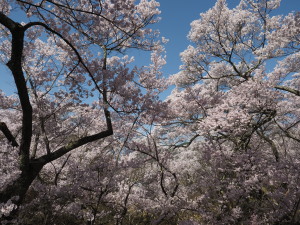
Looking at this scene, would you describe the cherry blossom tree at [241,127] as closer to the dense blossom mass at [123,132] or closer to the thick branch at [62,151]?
the dense blossom mass at [123,132]

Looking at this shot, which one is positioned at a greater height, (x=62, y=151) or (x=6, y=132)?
(x=6, y=132)

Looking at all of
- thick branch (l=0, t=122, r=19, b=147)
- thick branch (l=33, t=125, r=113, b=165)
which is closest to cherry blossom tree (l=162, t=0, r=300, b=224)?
thick branch (l=33, t=125, r=113, b=165)

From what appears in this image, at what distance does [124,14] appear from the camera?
6.59 metres

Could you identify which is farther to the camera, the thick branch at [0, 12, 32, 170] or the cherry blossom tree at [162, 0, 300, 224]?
the cherry blossom tree at [162, 0, 300, 224]

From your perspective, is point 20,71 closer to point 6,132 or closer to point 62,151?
point 62,151

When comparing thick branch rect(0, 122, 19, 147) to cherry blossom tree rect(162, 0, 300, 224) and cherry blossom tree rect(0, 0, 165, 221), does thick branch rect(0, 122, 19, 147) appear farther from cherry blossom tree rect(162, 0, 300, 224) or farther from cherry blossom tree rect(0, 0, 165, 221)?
cherry blossom tree rect(162, 0, 300, 224)

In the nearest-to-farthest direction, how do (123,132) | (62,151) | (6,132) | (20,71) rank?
(20,71) < (62,151) < (6,132) < (123,132)

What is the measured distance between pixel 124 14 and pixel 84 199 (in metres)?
5.80

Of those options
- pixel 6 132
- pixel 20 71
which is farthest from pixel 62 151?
pixel 20 71

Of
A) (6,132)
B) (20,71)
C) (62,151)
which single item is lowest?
(62,151)

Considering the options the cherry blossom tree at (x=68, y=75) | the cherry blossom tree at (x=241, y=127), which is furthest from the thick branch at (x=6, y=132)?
the cherry blossom tree at (x=241, y=127)

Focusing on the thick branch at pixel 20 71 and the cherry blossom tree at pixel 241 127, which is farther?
the cherry blossom tree at pixel 241 127

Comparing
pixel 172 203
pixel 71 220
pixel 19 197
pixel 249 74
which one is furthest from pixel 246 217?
pixel 249 74

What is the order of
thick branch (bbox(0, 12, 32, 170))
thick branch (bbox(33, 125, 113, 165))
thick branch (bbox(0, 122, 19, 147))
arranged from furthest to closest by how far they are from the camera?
thick branch (bbox(0, 122, 19, 147)) < thick branch (bbox(33, 125, 113, 165)) < thick branch (bbox(0, 12, 32, 170))
